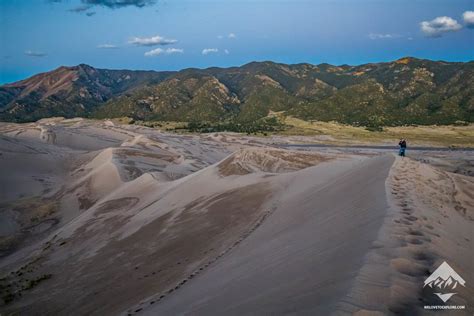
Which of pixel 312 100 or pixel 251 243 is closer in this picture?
pixel 251 243

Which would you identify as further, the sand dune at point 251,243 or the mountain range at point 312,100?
the mountain range at point 312,100

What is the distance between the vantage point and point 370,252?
20.3 feet

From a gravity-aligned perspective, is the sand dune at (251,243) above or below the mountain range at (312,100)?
below

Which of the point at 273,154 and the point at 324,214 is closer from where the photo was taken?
the point at 324,214

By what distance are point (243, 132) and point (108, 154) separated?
55.5m

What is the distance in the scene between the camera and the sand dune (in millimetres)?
5688

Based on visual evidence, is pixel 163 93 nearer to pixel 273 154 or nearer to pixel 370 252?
pixel 273 154

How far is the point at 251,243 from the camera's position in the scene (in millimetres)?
11102

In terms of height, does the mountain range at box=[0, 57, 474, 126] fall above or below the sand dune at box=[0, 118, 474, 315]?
above

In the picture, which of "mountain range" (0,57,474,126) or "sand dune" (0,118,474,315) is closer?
"sand dune" (0,118,474,315)

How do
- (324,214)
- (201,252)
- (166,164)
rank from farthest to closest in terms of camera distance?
(166,164), (201,252), (324,214)

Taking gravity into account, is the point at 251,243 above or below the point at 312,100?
below

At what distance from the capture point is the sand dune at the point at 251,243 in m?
5.69

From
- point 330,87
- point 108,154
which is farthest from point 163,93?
point 108,154
